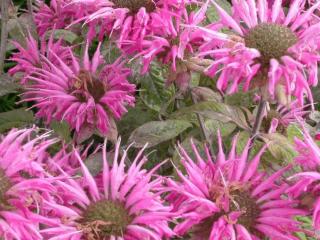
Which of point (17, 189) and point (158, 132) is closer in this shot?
point (17, 189)

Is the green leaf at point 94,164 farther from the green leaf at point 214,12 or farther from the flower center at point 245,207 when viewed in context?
the green leaf at point 214,12

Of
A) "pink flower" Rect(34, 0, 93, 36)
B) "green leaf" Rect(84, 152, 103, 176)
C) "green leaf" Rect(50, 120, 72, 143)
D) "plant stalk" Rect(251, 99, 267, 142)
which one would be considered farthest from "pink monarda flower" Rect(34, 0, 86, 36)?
"plant stalk" Rect(251, 99, 267, 142)

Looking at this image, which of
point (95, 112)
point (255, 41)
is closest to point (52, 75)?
point (95, 112)

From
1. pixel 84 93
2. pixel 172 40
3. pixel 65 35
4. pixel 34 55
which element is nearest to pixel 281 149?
pixel 172 40

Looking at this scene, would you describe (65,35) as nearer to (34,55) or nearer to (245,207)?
(34,55)

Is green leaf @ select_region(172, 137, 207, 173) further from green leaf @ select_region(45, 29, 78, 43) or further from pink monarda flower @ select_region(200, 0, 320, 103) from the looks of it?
green leaf @ select_region(45, 29, 78, 43)
